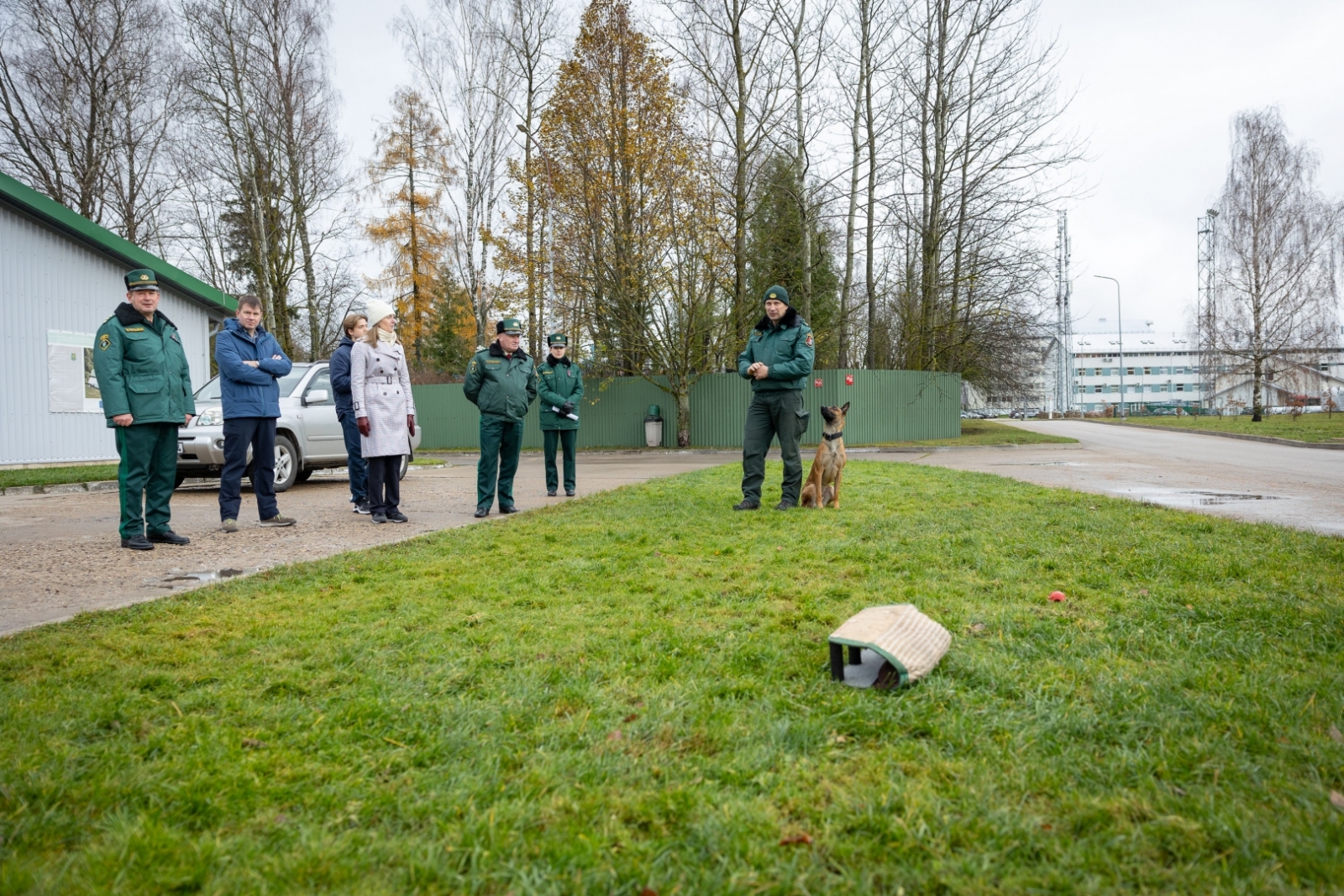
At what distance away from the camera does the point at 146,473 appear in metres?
6.62

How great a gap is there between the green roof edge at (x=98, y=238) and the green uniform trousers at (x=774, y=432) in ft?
40.7

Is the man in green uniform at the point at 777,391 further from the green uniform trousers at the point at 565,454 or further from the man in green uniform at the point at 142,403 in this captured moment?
the man in green uniform at the point at 142,403

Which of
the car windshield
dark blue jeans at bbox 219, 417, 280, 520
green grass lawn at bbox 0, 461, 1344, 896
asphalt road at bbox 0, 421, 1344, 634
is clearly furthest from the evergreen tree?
green grass lawn at bbox 0, 461, 1344, 896

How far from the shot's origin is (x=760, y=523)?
276 inches

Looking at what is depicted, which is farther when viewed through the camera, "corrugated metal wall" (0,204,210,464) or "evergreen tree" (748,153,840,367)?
"evergreen tree" (748,153,840,367)

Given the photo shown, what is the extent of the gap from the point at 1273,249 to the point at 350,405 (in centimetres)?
4632

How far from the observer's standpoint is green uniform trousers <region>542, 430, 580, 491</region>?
10.2 meters

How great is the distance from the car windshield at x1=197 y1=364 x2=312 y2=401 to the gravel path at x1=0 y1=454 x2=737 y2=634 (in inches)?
55.2

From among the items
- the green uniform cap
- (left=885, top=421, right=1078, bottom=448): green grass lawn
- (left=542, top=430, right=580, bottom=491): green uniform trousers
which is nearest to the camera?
the green uniform cap

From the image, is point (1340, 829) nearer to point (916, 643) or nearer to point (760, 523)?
point (916, 643)

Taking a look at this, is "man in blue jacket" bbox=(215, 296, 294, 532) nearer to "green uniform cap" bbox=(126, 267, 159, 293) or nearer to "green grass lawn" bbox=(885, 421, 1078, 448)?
"green uniform cap" bbox=(126, 267, 159, 293)

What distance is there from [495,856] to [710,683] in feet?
3.98

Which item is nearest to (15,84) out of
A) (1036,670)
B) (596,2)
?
(596,2)

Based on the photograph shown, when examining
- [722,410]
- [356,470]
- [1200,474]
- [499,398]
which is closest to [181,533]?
[356,470]
